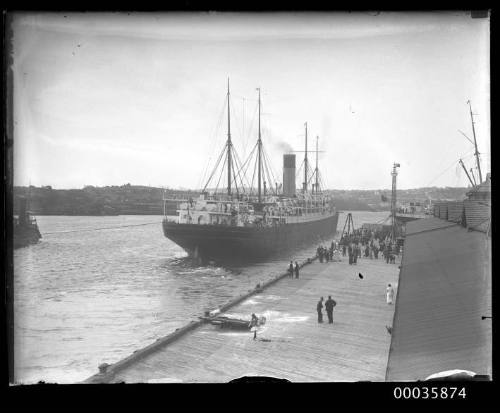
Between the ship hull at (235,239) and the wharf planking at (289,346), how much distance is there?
30.4 feet

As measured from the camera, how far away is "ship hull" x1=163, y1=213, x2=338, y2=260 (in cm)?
2064

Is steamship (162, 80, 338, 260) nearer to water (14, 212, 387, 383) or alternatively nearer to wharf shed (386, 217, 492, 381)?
water (14, 212, 387, 383)

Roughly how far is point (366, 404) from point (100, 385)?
9.51 ft

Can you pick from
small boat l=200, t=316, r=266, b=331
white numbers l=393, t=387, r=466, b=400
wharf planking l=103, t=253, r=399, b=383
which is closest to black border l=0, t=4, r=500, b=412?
white numbers l=393, t=387, r=466, b=400

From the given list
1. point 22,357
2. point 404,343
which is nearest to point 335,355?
point 404,343

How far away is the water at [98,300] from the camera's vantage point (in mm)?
7605

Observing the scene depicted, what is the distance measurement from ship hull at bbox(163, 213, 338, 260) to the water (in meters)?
0.64

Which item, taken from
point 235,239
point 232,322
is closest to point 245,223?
point 235,239

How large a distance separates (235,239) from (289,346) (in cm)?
1320

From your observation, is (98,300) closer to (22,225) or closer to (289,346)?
(22,225)

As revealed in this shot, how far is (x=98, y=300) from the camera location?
44.0ft

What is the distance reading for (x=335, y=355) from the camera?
7480mm

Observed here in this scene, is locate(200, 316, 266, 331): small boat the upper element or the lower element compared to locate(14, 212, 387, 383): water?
upper
